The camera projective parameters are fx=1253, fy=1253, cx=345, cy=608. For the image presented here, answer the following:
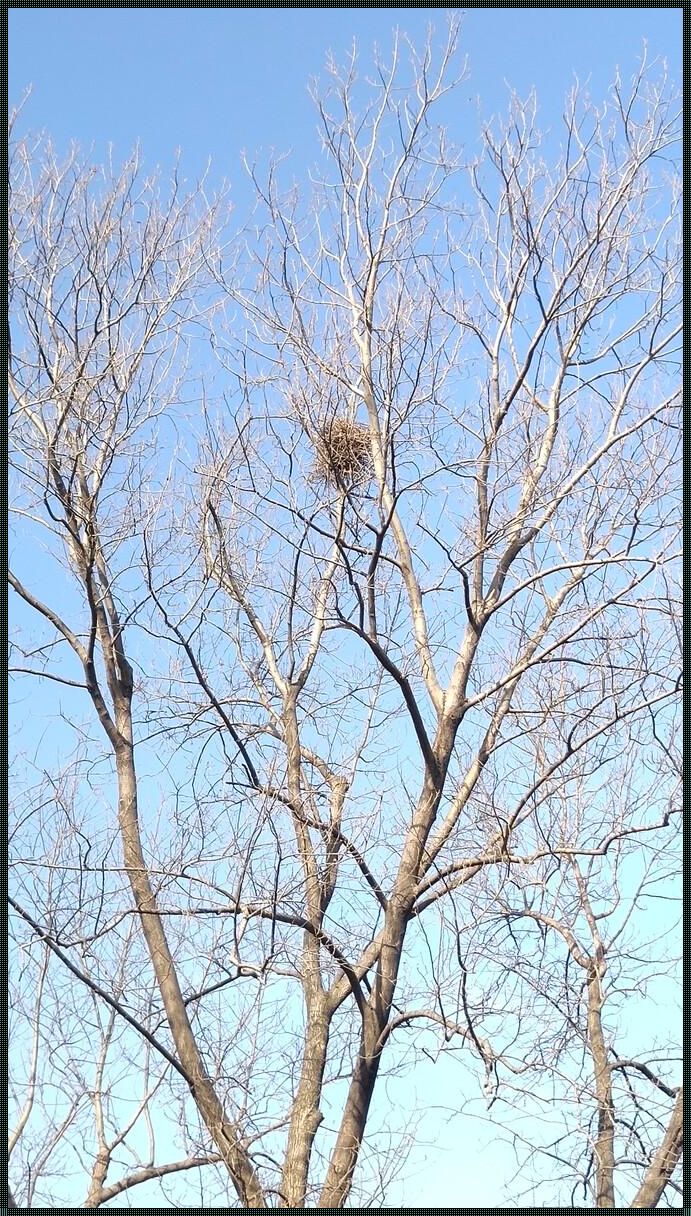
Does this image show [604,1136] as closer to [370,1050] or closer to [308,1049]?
[370,1050]

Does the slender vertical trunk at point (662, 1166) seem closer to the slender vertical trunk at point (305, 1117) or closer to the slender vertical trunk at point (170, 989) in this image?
the slender vertical trunk at point (305, 1117)

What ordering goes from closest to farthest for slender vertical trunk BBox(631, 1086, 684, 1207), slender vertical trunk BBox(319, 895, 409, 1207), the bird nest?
slender vertical trunk BBox(631, 1086, 684, 1207)
slender vertical trunk BBox(319, 895, 409, 1207)
the bird nest

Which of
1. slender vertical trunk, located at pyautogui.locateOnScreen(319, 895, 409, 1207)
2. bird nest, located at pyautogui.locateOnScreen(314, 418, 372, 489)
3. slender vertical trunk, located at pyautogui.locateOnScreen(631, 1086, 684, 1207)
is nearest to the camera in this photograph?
slender vertical trunk, located at pyautogui.locateOnScreen(631, 1086, 684, 1207)

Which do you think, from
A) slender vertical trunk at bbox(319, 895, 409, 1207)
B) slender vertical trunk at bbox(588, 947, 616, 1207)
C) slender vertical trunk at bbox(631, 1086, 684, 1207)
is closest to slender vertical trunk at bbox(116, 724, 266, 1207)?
slender vertical trunk at bbox(319, 895, 409, 1207)

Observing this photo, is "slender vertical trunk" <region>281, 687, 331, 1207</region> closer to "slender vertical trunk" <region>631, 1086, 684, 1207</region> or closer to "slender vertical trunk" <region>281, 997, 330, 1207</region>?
"slender vertical trunk" <region>281, 997, 330, 1207</region>

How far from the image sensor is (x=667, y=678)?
8.06 meters

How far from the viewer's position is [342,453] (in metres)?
8.23

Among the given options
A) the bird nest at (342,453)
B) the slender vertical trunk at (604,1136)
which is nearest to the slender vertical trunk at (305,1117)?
the slender vertical trunk at (604,1136)

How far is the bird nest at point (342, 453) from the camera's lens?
26.9 ft

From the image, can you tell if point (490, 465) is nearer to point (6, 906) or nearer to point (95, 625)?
point (95, 625)

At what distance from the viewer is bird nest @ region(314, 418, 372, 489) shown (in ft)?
26.9

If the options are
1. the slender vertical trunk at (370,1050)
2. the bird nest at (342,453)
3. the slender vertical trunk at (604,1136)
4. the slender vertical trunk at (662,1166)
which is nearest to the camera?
the slender vertical trunk at (662,1166)

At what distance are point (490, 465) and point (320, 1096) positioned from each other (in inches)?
170

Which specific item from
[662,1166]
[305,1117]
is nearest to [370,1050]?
[305,1117]
